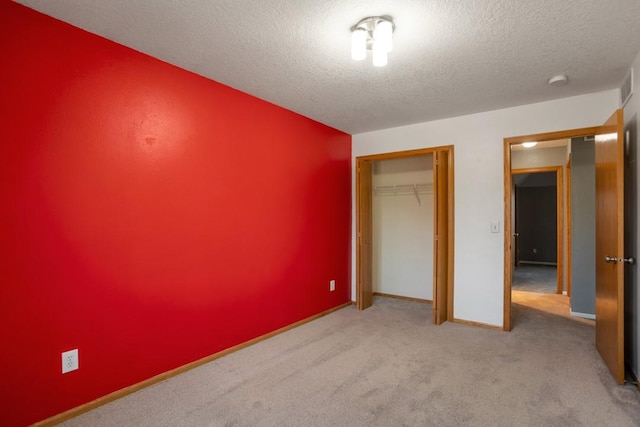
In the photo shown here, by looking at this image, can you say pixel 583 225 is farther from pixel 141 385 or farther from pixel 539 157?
pixel 141 385

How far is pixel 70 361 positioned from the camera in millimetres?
1972

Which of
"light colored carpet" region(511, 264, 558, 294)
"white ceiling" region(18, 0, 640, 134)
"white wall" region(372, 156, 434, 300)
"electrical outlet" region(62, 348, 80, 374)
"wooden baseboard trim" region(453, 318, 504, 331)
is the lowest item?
"light colored carpet" region(511, 264, 558, 294)

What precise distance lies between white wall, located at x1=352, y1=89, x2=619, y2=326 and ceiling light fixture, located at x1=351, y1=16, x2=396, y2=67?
6.84 ft

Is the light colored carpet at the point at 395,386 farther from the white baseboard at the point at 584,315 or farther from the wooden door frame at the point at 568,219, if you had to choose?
the wooden door frame at the point at 568,219

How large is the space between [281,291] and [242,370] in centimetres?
97

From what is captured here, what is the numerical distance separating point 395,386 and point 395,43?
2.32 metres

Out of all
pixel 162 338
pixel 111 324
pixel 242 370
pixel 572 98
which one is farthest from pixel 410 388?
pixel 572 98

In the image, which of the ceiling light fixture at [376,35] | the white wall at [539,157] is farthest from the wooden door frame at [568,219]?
the ceiling light fixture at [376,35]

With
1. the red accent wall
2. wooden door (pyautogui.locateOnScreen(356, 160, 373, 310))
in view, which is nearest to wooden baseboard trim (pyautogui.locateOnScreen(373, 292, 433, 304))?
wooden door (pyautogui.locateOnScreen(356, 160, 373, 310))

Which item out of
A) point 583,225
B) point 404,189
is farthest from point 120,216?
point 583,225

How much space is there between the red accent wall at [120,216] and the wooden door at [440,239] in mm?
1696

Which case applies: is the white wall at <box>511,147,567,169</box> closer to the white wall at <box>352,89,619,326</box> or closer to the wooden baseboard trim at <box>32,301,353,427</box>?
the white wall at <box>352,89,619,326</box>

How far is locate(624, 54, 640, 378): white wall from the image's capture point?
231cm

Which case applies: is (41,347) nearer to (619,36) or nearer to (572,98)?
(619,36)
